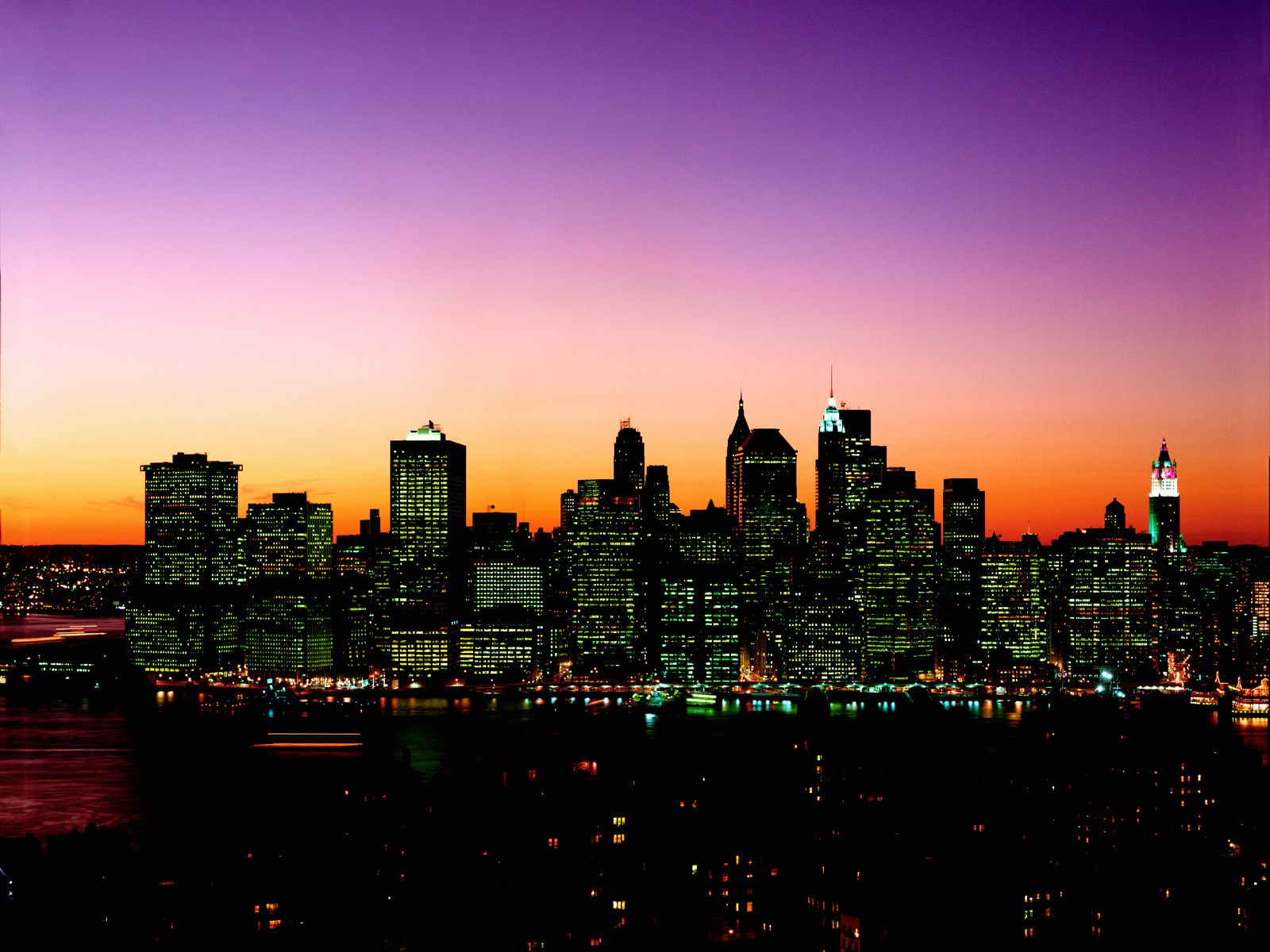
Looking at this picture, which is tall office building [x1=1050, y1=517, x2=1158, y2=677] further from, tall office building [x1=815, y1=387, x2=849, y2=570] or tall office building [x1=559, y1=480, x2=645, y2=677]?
tall office building [x1=559, y1=480, x2=645, y2=677]

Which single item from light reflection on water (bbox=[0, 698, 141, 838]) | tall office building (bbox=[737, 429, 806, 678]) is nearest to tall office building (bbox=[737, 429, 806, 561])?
tall office building (bbox=[737, 429, 806, 678])

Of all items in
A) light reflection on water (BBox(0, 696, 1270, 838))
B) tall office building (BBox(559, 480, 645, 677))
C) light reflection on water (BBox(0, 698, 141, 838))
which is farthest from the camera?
tall office building (BBox(559, 480, 645, 677))

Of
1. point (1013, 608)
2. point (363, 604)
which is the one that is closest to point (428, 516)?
point (363, 604)

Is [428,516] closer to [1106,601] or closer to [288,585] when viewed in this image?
[288,585]

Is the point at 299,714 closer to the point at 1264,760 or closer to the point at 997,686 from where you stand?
the point at 997,686

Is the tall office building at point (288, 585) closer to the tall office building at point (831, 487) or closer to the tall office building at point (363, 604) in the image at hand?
the tall office building at point (363, 604)

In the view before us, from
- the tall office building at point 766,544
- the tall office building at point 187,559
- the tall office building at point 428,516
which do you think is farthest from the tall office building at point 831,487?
the tall office building at point 187,559

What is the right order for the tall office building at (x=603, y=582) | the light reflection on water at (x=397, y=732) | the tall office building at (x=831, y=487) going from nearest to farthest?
the light reflection on water at (x=397, y=732)
the tall office building at (x=603, y=582)
the tall office building at (x=831, y=487)
